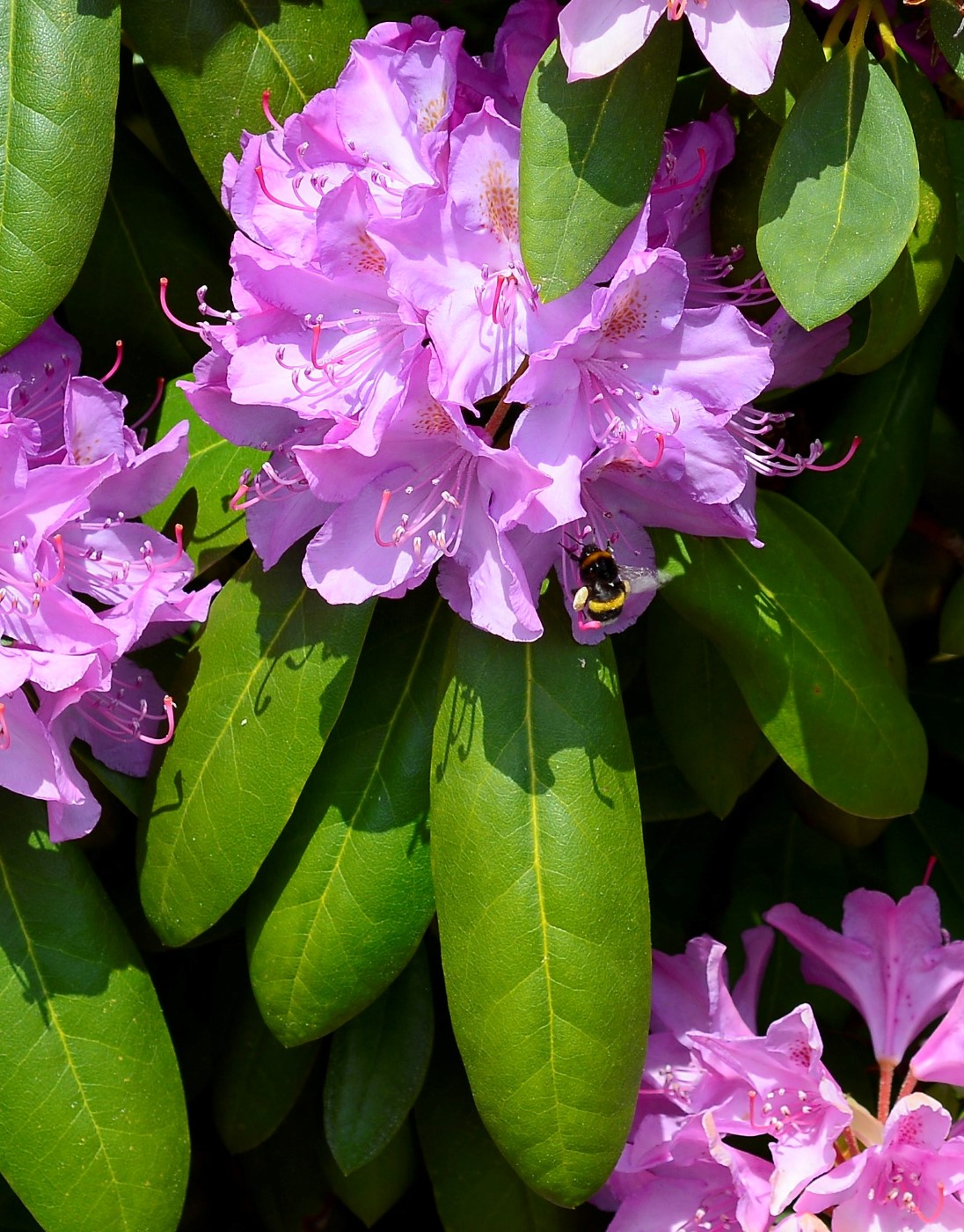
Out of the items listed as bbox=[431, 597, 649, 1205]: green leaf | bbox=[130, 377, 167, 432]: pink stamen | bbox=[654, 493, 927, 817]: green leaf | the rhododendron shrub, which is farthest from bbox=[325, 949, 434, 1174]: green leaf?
bbox=[130, 377, 167, 432]: pink stamen

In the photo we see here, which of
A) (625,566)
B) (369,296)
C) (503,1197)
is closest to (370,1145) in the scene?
(503,1197)

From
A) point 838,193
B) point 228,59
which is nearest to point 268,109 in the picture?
point 228,59

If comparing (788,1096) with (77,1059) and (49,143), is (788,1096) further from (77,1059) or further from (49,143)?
(49,143)

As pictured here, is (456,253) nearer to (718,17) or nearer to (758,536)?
(718,17)

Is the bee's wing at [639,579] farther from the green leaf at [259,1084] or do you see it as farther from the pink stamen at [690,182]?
the green leaf at [259,1084]

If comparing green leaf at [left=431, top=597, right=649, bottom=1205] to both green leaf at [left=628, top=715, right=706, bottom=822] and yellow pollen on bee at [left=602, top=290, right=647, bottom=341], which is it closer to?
yellow pollen on bee at [left=602, top=290, right=647, bottom=341]

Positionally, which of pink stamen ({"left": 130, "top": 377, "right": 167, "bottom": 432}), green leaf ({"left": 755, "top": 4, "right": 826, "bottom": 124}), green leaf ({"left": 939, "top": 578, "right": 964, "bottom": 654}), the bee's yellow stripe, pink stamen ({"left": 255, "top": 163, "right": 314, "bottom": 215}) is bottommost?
green leaf ({"left": 939, "top": 578, "right": 964, "bottom": 654})
